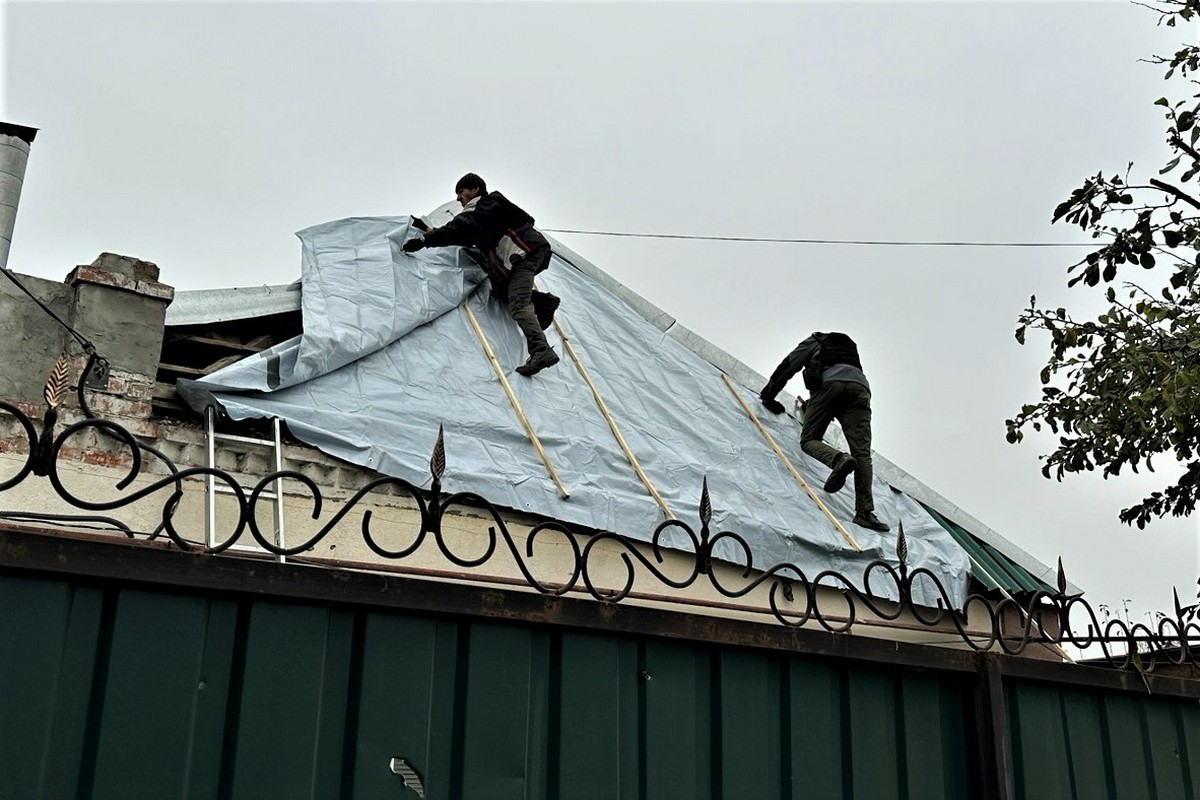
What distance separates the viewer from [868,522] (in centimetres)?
736

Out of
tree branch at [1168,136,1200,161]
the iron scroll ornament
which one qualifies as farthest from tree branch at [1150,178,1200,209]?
the iron scroll ornament

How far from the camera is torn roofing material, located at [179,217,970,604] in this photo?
588 cm

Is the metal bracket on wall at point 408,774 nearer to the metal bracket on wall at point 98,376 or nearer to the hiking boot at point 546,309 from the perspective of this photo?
the metal bracket on wall at point 98,376

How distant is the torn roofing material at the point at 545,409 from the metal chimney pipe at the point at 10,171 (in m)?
1.51

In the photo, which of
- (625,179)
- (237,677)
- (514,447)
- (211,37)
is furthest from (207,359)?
(625,179)

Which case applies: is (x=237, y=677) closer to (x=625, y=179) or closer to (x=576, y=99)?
(x=576, y=99)

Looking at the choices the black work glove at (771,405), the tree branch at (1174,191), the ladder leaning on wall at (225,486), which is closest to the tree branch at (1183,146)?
the tree branch at (1174,191)

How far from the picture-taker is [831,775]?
2.84 meters

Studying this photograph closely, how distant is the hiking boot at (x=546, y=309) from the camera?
7578 mm

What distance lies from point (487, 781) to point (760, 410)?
6.08m

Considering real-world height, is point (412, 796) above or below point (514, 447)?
below

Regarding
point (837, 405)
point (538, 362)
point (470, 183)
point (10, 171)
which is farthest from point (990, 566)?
point (10, 171)

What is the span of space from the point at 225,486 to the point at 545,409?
2119 mm

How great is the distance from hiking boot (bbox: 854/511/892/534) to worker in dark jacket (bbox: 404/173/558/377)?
233 centimetres
